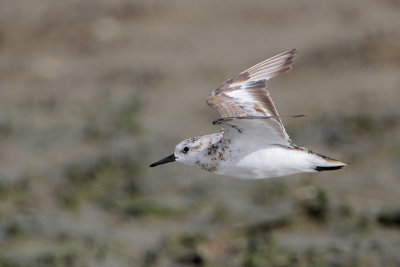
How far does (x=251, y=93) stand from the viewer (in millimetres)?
5582

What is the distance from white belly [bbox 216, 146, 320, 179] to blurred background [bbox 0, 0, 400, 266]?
3099 mm

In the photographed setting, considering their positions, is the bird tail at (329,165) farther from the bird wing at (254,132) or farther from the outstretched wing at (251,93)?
the outstretched wing at (251,93)

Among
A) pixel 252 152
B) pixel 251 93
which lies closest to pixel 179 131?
pixel 251 93

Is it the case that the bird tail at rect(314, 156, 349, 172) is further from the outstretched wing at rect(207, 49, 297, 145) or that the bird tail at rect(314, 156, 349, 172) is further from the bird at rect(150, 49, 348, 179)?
the outstretched wing at rect(207, 49, 297, 145)

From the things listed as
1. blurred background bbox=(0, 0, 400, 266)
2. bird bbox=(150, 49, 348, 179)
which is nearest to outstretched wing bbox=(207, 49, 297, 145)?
bird bbox=(150, 49, 348, 179)

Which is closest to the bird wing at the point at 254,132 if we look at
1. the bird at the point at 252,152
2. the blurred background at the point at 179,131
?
the bird at the point at 252,152

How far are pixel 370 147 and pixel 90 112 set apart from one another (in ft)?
12.6

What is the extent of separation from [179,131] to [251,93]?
19.2ft

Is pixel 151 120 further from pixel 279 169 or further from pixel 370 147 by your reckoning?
pixel 279 169

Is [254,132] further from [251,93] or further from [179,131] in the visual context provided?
[179,131]

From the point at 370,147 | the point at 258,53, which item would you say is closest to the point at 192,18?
the point at 258,53

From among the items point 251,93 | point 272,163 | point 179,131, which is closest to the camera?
point 272,163

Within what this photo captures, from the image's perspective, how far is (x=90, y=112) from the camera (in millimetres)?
11891

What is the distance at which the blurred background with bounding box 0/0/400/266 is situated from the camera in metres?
8.63
